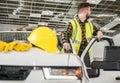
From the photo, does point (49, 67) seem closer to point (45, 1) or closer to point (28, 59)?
point (28, 59)

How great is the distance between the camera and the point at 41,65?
6.70ft

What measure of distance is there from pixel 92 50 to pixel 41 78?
6.86ft

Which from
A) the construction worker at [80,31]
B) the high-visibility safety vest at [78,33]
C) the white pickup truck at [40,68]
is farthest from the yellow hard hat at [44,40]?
the high-visibility safety vest at [78,33]

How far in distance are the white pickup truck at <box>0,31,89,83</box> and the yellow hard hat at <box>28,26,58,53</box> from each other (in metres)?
0.32

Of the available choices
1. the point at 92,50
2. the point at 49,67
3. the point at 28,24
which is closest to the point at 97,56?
the point at 92,50

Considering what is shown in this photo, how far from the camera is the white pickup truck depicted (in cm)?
201

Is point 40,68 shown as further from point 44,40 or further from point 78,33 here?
point 78,33

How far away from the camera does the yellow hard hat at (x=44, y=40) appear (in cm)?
243

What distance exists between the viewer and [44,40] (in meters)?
2.49

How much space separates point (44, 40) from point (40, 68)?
494 millimetres

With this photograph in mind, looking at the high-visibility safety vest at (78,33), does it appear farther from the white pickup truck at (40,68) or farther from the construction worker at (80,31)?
the white pickup truck at (40,68)

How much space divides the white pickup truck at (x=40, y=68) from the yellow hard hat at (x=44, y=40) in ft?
1.05

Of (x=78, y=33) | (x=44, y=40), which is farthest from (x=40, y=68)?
(x=78, y=33)

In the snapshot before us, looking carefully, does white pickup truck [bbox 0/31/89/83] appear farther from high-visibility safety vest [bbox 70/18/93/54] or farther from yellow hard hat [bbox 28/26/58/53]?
high-visibility safety vest [bbox 70/18/93/54]
